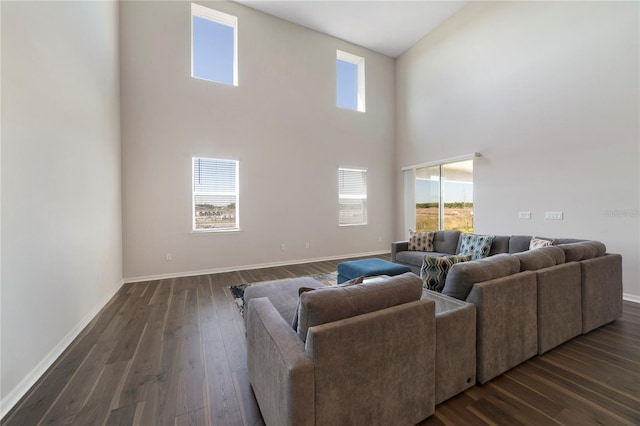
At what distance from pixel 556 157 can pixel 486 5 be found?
11.0 ft

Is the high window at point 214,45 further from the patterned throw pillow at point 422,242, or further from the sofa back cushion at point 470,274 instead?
the sofa back cushion at point 470,274

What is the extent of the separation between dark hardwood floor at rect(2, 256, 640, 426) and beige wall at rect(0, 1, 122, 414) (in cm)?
29

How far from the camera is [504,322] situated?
183cm

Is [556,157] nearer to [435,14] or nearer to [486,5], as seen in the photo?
[486,5]

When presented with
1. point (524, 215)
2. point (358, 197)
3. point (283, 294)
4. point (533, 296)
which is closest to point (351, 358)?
point (283, 294)

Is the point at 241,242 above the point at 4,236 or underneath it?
underneath

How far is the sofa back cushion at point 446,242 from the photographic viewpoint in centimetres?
436

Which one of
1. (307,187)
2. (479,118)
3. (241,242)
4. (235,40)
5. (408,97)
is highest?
Result: (235,40)

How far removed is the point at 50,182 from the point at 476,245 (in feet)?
16.9

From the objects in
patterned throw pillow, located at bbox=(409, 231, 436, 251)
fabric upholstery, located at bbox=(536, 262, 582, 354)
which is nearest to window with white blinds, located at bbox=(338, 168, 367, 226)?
patterned throw pillow, located at bbox=(409, 231, 436, 251)

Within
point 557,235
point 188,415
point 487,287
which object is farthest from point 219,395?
point 557,235

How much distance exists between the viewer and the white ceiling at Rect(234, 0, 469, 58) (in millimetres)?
5094

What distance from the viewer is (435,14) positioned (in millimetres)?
5480

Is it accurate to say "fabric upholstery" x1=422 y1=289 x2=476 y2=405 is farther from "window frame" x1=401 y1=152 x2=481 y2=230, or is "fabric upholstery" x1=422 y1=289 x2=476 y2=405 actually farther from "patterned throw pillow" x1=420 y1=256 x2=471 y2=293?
"window frame" x1=401 y1=152 x2=481 y2=230
